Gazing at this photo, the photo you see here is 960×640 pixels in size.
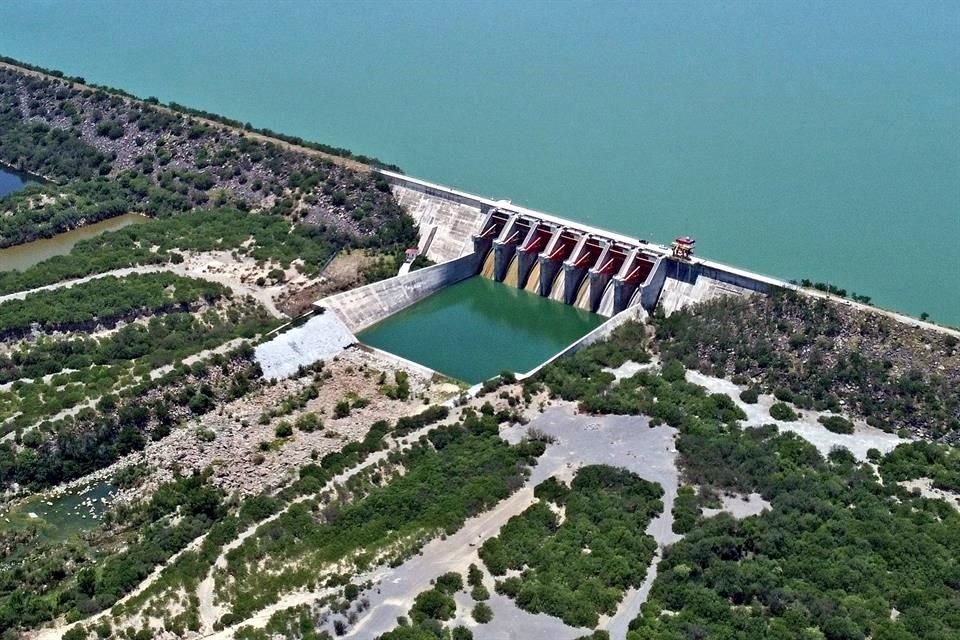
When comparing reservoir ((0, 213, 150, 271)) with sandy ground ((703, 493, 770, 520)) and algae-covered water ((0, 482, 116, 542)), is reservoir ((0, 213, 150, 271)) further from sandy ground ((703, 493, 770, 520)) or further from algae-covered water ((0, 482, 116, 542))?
sandy ground ((703, 493, 770, 520))

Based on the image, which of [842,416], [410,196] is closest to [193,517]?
[842,416]

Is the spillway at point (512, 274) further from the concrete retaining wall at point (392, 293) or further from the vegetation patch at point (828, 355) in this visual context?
the vegetation patch at point (828, 355)

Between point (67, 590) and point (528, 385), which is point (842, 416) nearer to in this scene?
point (528, 385)

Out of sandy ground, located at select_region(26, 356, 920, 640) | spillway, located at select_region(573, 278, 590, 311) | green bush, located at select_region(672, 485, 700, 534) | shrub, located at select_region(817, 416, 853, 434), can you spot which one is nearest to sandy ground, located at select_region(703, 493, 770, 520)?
sandy ground, located at select_region(26, 356, 920, 640)

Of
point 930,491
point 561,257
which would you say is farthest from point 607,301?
point 930,491

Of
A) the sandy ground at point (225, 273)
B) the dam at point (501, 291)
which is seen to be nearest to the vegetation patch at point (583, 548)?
the dam at point (501, 291)

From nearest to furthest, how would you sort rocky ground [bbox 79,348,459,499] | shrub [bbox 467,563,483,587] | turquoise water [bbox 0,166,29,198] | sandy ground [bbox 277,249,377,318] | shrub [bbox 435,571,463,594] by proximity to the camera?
1. shrub [bbox 435,571,463,594]
2. shrub [bbox 467,563,483,587]
3. rocky ground [bbox 79,348,459,499]
4. sandy ground [bbox 277,249,377,318]
5. turquoise water [bbox 0,166,29,198]
